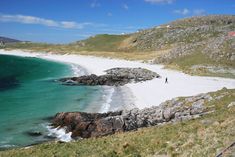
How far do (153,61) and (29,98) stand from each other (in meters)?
73.0

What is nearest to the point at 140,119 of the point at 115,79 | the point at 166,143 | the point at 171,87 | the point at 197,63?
the point at 166,143

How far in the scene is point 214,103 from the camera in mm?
34688

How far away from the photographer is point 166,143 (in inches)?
875

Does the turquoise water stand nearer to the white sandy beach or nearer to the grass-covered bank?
the white sandy beach

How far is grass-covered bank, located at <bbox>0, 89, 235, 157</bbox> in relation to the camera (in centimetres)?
2013

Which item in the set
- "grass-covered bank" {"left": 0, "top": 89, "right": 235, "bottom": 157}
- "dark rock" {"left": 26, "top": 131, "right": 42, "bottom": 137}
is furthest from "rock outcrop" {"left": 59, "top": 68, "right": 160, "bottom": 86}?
"grass-covered bank" {"left": 0, "top": 89, "right": 235, "bottom": 157}

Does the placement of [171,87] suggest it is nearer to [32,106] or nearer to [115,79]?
[115,79]

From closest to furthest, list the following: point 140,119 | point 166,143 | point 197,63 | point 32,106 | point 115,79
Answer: point 166,143 < point 140,119 < point 32,106 < point 115,79 < point 197,63

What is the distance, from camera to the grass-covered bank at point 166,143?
2013cm

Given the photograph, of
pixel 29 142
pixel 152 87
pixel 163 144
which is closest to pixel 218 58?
pixel 152 87

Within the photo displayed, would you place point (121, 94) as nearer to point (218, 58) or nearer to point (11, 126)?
point (11, 126)

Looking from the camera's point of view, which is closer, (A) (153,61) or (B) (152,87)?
(B) (152,87)

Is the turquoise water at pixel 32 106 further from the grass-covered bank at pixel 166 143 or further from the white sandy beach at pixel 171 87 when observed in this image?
the grass-covered bank at pixel 166 143

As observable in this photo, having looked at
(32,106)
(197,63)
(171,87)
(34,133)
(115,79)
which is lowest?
(34,133)
